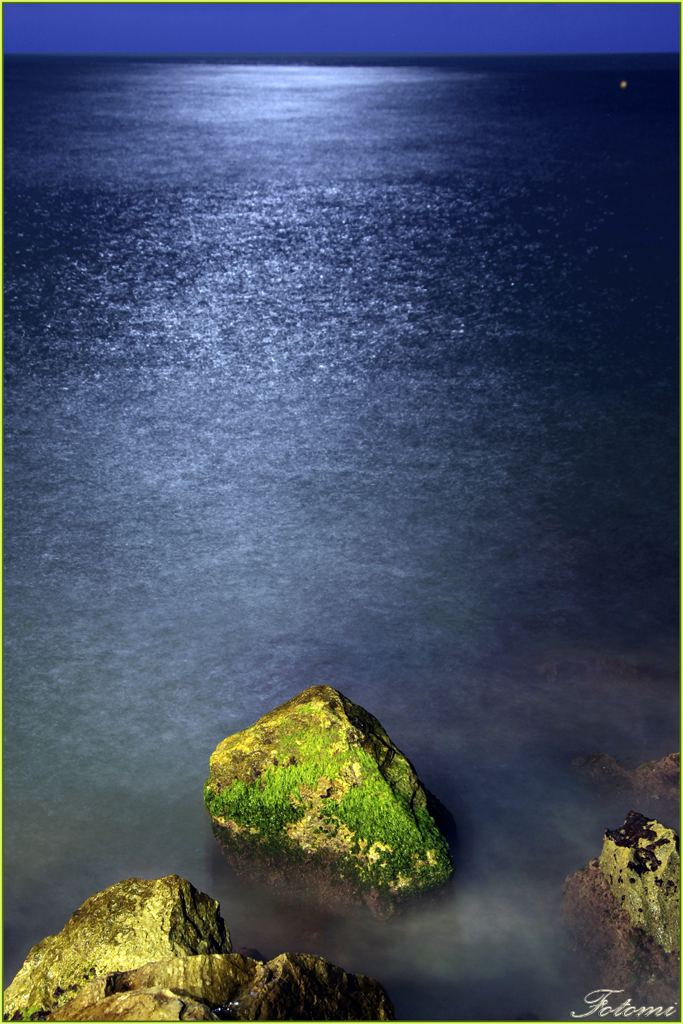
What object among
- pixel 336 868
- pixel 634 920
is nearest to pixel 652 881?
pixel 634 920

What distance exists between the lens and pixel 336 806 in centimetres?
373

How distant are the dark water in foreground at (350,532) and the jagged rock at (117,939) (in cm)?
66

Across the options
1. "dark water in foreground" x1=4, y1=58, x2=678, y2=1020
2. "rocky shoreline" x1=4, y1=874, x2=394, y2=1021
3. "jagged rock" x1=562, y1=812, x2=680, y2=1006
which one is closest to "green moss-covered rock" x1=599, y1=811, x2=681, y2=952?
"jagged rock" x1=562, y1=812, x2=680, y2=1006

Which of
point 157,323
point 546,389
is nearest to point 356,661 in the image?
point 546,389

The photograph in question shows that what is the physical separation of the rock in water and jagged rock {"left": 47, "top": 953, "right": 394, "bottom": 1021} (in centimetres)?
80

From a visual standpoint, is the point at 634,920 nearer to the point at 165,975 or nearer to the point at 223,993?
the point at 223,993

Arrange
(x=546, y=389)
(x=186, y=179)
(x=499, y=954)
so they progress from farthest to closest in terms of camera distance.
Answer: (x=186, y=179) → (x=546, y=389) → (x=499, y=954)

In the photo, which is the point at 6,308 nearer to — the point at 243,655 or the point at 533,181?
the point at 243,655

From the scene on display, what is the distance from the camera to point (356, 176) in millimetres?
16062

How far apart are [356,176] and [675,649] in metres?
13.1

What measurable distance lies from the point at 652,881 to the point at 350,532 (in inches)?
131

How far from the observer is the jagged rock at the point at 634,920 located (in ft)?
11.4

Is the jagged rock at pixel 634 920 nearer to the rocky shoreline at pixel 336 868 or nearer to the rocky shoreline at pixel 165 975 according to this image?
the rocky shoreline at pixel 336 868

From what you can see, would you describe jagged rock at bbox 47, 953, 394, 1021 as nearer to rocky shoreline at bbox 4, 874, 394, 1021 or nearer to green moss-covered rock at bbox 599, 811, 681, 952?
rocky shoreline at bbox 4, 874, 394, 1021
